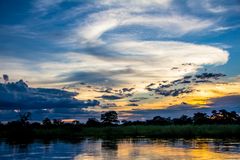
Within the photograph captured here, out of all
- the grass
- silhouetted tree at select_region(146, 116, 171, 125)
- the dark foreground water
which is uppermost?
silhouetted tree at select_region(146, 116, 171, 125)

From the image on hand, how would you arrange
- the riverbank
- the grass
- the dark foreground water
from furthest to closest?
the riverbank
the grass
the dark foreground water

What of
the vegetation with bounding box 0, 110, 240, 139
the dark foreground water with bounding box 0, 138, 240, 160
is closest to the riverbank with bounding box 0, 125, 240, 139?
the vegetation with bounding box 0, 110, 240, 139

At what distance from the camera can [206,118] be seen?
415ft

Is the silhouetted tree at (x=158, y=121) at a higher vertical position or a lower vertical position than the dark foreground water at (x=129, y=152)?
higher

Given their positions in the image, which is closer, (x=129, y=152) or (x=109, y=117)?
(x=129, y=152)

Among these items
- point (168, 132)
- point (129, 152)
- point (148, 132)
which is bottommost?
point (129, 152)

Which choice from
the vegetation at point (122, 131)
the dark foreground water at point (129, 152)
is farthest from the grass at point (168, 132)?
the dark foreground water at point (129, 152)

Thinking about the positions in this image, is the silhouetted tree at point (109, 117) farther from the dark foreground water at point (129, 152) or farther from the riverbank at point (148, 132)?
the dark foreground water at point (129, 152)

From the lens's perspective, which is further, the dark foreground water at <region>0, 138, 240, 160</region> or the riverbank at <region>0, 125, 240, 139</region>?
the riverbank at <region>0, 125, 240, 139</region>

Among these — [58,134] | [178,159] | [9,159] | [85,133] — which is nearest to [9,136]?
[58,134]

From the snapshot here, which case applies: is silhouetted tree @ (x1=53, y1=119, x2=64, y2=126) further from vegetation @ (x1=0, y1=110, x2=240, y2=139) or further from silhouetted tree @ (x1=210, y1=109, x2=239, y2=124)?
silhouetted tree @ (x1=210, y1=109, x2=239, y2=124)

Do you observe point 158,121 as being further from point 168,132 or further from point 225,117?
point 168,132

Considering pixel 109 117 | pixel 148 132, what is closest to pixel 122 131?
pixel 148 132

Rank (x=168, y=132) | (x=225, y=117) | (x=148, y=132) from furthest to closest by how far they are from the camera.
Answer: (x=225, y=117) < (x=148, y=132) < (x=168, y=132)
